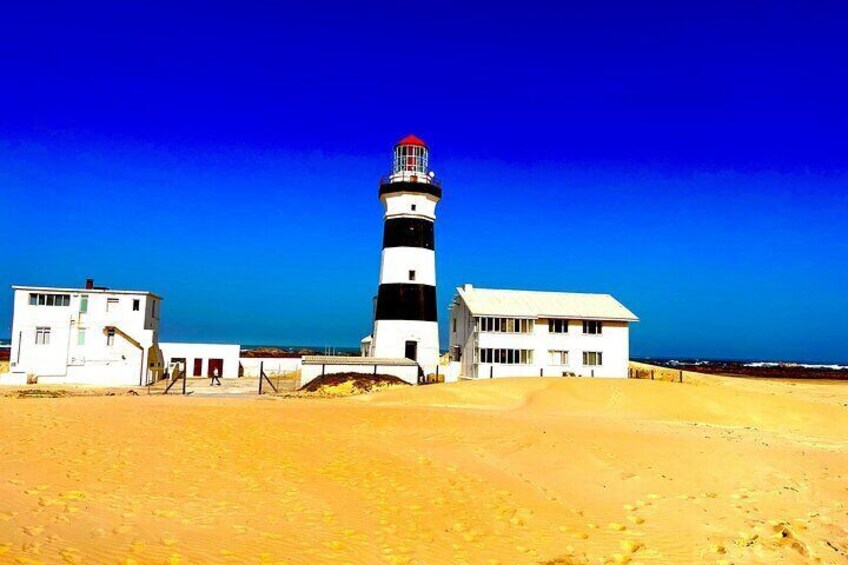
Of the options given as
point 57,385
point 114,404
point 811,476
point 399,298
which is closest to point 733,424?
point 811,476

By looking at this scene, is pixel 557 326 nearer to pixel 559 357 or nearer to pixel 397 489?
pixel 559 357

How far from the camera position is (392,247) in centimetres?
4184

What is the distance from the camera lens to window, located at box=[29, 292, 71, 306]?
39812 mm

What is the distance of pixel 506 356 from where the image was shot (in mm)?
42531

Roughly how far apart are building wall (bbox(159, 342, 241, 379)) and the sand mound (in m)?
13.9

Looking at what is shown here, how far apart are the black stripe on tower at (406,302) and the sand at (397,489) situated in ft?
59.5

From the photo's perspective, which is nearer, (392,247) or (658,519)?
(658,519)

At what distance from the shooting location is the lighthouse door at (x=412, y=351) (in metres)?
41.5

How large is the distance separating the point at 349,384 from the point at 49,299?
68.9 ft

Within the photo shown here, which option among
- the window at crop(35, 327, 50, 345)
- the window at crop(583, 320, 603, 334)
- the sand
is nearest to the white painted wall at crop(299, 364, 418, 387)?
the window at crop(583, 320, 603, 334)

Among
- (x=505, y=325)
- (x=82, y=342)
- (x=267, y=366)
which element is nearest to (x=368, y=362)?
(x=505, y=325)

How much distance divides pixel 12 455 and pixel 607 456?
14368mm

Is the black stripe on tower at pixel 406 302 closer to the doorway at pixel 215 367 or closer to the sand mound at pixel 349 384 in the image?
the sand mound at pixel 349 384

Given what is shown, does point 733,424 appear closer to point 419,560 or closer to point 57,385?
point 419,560
